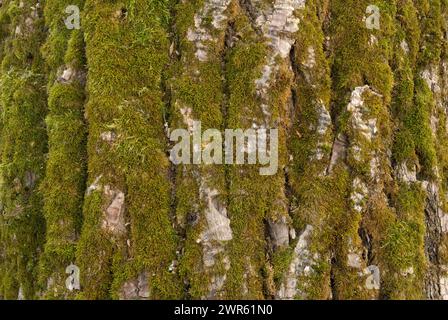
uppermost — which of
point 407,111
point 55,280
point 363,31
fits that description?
point 363,31

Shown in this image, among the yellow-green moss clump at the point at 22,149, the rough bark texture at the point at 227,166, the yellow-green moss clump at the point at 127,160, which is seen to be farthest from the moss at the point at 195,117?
the yellow-green moss clump at the point at 22,149

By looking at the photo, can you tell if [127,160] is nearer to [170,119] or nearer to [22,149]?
[170,119]

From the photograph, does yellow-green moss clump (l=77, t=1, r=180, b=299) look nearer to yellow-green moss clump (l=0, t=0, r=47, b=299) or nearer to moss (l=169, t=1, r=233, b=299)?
moss (l=169, t=1, r=233, b=299)

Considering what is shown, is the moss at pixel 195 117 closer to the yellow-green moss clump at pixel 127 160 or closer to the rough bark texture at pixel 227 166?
the rough bark texture at pixel 227 166

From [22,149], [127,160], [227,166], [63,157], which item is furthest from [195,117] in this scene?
[22,149]
